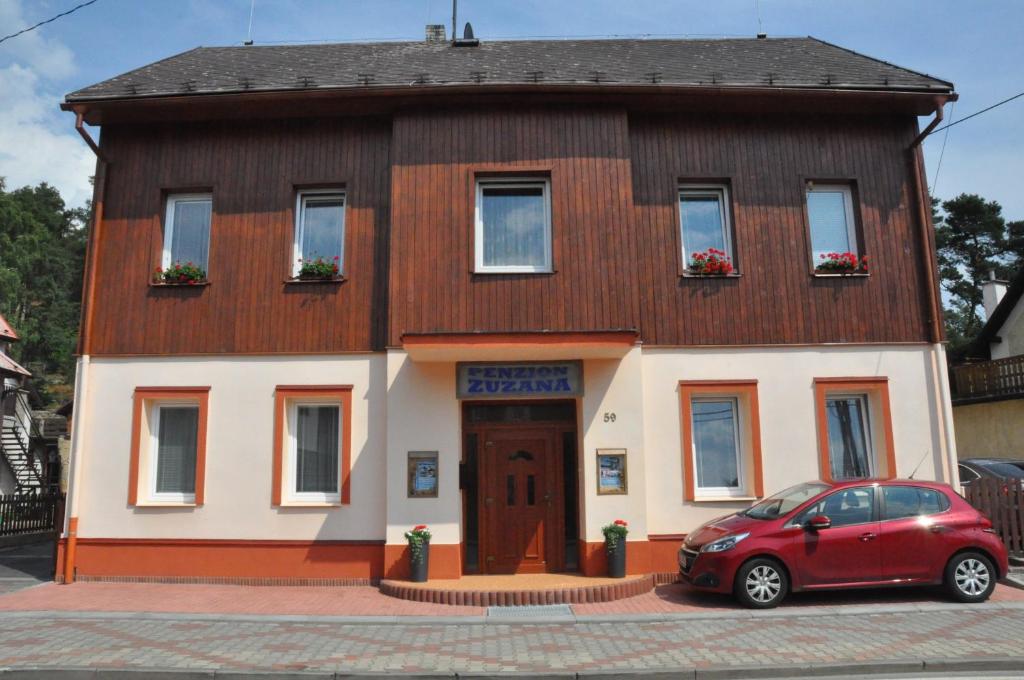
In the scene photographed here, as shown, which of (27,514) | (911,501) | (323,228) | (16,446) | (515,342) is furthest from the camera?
(16,446)

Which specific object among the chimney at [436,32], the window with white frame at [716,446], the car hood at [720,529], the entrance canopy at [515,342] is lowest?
the car hood at [720,529]

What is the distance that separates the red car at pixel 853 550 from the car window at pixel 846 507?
12 millimetres

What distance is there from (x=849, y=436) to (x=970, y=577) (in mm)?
2756

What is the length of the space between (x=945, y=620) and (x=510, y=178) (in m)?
8.04

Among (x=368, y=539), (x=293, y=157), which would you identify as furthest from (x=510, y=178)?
(x=368, y=539)

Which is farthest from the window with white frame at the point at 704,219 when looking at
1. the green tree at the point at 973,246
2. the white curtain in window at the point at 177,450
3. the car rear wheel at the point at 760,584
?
the green tree at the point at 973,246

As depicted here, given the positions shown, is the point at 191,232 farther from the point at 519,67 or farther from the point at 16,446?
the point at 16,446

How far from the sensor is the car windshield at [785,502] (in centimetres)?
859

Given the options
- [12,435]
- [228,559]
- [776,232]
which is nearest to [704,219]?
[776,232]

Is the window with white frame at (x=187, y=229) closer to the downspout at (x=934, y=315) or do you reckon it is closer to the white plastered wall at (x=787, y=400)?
the white plastered wall at (x=787, y=400)

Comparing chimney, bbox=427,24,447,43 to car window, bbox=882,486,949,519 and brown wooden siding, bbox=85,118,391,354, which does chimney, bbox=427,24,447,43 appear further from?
car window, bbox=882,486,949,519

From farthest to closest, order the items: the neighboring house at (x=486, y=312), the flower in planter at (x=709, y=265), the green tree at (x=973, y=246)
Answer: the green tree at (x=973, y=246) < the flower in planter at (x=709, y=265) < the neighboring house at (x=486, y=312)

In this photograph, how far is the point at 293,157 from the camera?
1116 centimetres

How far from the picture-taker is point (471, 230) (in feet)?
34.5
